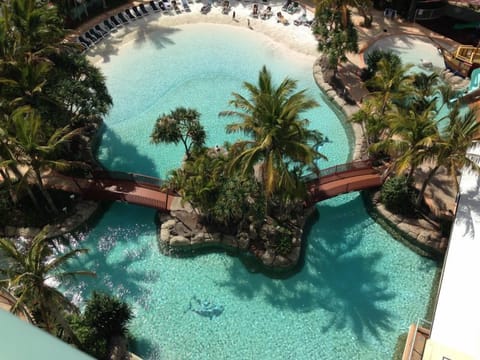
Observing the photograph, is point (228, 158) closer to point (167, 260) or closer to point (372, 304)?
point (167, 260)

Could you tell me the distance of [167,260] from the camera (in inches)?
971

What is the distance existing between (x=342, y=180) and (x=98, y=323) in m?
15.9

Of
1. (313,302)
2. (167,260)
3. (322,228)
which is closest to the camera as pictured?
(313,302)

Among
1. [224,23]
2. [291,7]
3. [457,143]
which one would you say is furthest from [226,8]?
[457,143]

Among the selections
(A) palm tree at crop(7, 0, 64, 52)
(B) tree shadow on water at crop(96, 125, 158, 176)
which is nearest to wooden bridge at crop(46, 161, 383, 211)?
(B) tree shadow on water at crop(96, 125, 158, 176)

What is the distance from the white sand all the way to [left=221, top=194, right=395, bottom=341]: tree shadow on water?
727 inches

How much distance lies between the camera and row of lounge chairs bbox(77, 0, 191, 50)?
38.0 m

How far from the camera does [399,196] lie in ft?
85.3

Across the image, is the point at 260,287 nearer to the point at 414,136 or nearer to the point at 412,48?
the point at 414,136

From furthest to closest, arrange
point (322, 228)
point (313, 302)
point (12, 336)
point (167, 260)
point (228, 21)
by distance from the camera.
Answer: point (228, 21) → point (322, 228) → point (167, 260) → point (313, 302) → point (12, 336)

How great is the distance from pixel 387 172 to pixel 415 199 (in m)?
2.26

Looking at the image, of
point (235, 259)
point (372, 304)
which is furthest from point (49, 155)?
point (372, 304)

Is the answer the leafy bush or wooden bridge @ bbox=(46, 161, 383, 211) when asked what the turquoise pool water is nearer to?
wooden bridge @ bbox=(46, 161, 383, 211)

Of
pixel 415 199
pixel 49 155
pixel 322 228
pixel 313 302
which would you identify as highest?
pixel 49 155
